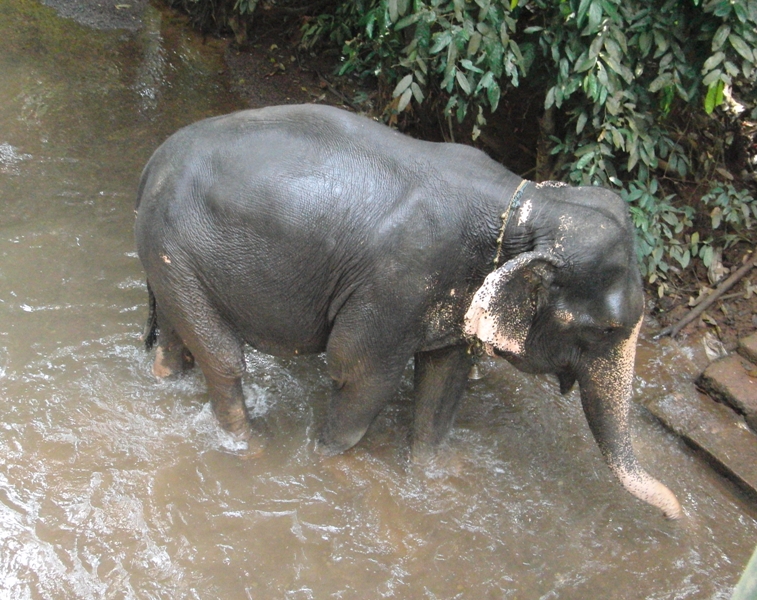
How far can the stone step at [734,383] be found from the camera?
3.93 m

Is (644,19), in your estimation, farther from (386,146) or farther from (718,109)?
(386,146)

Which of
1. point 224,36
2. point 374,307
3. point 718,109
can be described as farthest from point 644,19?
point 224,36

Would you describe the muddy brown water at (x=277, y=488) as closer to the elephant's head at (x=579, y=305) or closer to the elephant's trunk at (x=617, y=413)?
the elephant's trunk at (x=617, y=413)

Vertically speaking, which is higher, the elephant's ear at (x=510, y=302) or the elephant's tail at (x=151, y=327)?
the elephant's ear at (x=510, y=302)

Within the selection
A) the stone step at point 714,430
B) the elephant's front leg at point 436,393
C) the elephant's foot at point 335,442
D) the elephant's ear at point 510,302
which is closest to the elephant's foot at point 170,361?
the elephant's foot at point 335,442

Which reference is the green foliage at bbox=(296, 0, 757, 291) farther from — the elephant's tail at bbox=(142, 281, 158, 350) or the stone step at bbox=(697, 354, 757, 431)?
the elephant's tail at bbox=(142, 281, 158, 350)

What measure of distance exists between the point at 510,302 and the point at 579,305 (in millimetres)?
273

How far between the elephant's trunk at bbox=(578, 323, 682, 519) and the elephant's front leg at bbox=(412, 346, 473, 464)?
586 mm


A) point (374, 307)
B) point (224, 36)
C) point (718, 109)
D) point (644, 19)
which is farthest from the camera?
point (224, 36)

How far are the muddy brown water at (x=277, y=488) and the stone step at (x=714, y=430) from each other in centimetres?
9

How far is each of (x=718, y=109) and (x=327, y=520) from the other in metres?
3.54

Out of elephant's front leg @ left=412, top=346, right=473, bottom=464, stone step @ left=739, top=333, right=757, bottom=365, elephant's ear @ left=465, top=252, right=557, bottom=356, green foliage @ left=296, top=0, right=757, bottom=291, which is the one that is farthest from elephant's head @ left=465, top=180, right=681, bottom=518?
stone step @ left=739, top=333, right=757, bottom=365

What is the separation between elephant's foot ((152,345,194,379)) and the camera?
374 centimetres

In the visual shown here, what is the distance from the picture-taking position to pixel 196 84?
21.0 ft
